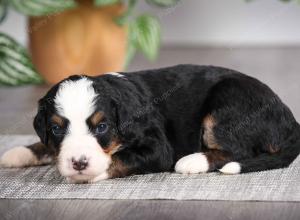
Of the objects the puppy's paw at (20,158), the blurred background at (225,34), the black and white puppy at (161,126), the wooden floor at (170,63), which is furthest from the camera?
the blurred background at (225,34)

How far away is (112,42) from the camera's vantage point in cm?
578

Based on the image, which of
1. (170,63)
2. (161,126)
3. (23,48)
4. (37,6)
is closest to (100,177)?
(161,126)

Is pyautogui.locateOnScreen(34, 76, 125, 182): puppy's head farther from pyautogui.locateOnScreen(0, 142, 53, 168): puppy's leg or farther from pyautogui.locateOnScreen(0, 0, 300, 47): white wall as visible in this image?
pyautogui.locateOnScreen(0, 0, 300, 47): white wall

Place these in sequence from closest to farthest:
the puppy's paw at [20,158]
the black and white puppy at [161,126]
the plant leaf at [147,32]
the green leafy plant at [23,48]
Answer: the black and white puppy at [161,126] → the puppy's paw at [20,158] → the green leafy plant at [23,48] → the plant leaf at [147,32]

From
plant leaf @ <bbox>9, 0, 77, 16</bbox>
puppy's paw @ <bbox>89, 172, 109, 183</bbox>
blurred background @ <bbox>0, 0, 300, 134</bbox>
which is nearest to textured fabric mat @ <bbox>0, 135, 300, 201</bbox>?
puppy's paw @ <bbox>89, 172, 109, 183</bbox>

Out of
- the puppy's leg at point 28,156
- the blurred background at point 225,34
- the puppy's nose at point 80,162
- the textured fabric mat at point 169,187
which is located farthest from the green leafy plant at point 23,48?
the puppy's nose at point 80,162

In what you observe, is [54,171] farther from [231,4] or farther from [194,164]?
[231,4]

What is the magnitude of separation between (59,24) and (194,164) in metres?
2.67

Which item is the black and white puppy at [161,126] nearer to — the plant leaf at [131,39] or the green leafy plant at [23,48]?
the green leafy plant at [23,48]

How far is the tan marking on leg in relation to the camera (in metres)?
3.39

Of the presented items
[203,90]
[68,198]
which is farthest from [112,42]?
[68,198]

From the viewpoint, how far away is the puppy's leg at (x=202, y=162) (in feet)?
10.9

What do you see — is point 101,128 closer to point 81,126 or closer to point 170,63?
point 81,126

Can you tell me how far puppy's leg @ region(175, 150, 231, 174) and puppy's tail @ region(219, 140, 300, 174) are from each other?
0.05m
